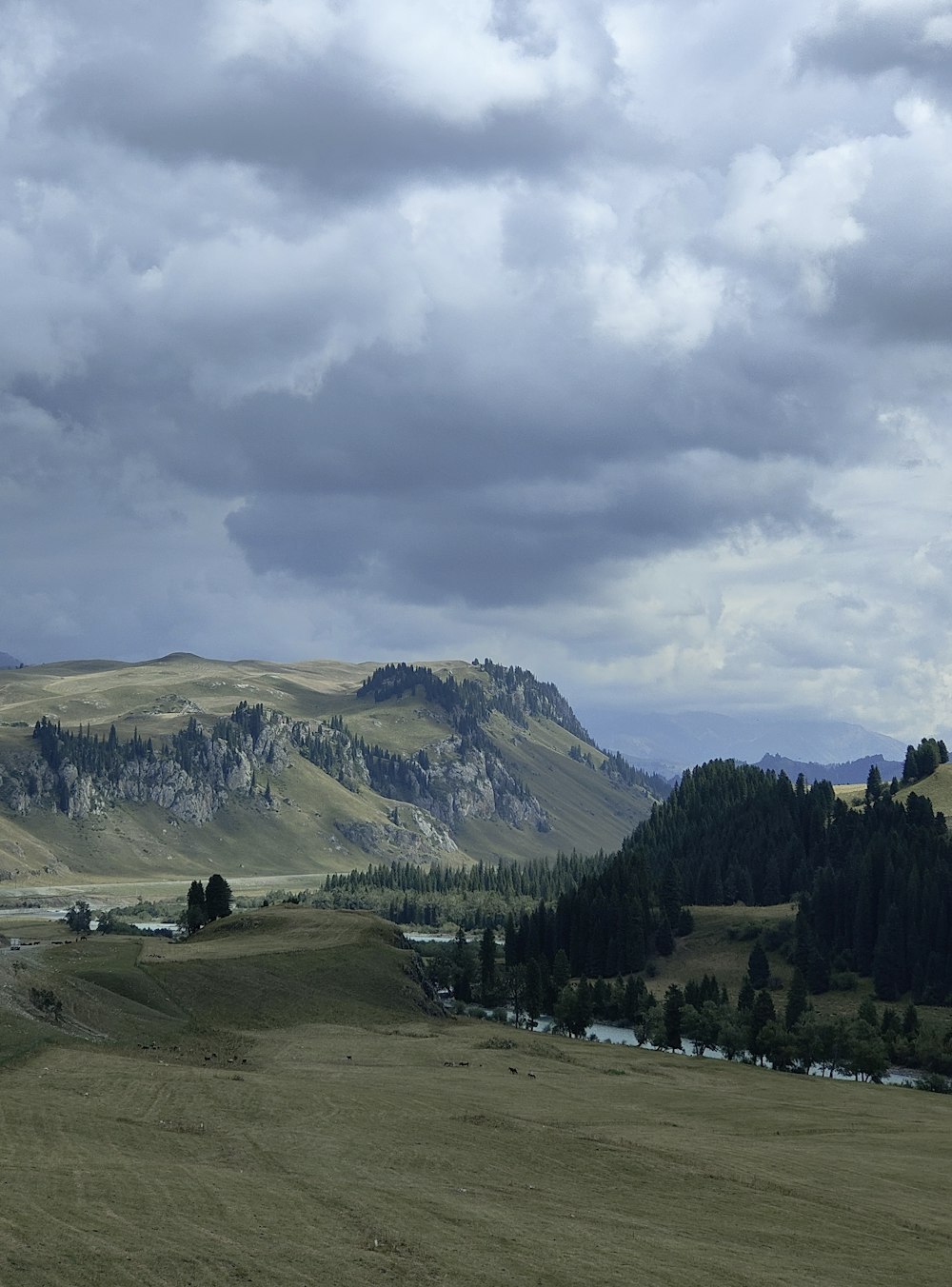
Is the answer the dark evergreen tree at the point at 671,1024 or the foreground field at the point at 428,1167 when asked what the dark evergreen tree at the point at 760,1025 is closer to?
the dark evergreen tree at the point at 671,1024

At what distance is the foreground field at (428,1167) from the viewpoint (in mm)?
46500

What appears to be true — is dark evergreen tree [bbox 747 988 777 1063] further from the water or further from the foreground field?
the foreground field

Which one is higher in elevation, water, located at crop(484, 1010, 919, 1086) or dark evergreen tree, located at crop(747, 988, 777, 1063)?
dark evergreen tree, located at crop(747, 988, 777, 1063)

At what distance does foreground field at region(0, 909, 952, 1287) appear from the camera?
46.5 meters

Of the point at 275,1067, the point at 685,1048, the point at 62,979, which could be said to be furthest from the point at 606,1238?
the point at 685,1048

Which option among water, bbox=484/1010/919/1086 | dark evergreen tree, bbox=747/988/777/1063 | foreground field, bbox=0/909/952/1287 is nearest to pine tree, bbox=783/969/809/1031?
dark evergreen tree, bbox=747/988/777/1063

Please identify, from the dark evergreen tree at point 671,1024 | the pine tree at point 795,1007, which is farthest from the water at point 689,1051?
the pine tree at point 795,1007

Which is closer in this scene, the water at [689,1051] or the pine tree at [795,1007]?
the water at [689,1051]

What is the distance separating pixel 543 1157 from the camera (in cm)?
7169

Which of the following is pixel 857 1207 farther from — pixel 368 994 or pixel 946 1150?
pixel 368 994

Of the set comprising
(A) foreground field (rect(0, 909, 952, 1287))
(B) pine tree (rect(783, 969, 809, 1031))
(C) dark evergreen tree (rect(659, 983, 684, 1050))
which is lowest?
(C) dark evergreen tree (rect(659, 983, 684, 1050))

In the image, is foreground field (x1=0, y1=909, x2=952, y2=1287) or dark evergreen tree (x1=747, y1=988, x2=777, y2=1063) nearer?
foreground field (x1=0, y1=909, x2=952, y2=1287)

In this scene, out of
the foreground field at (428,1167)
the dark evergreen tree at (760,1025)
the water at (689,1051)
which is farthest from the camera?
the dark evergreen tree at (760,1025)

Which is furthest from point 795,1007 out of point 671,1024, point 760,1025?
point 671,1024
